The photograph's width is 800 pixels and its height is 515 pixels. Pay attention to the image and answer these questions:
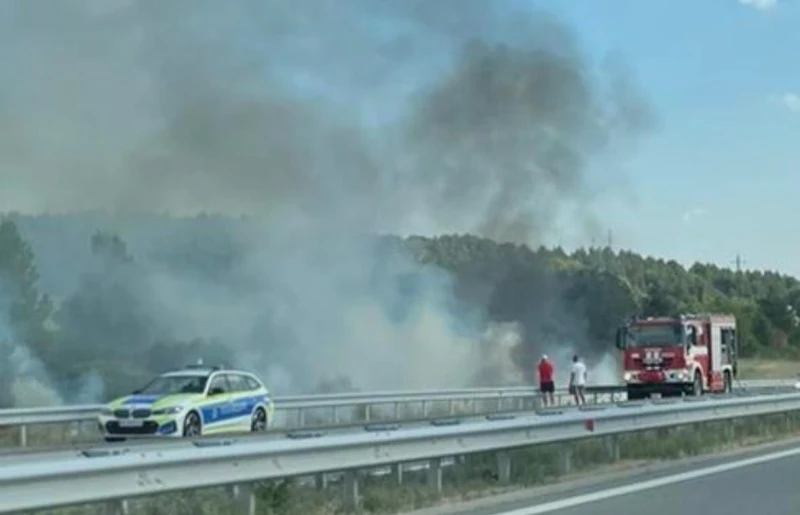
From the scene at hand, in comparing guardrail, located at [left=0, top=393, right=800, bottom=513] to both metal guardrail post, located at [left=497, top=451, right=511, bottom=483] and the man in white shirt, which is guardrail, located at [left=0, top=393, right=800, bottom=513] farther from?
the man in white shirt

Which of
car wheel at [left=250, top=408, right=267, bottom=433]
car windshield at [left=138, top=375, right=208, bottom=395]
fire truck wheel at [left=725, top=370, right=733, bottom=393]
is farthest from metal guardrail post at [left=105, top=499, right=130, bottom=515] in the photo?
fire truck wheel at [left=725, top=370, right=733, bottom=393]

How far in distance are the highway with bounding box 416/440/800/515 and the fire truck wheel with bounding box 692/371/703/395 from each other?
2285 centimetres

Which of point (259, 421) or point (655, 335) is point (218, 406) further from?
point (655, 335)

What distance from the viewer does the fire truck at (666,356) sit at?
41.8m

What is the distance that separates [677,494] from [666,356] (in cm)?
2728

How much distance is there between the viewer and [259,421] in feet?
91.8

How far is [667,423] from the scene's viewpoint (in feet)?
69.8

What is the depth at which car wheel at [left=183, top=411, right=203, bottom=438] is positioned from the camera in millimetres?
24781

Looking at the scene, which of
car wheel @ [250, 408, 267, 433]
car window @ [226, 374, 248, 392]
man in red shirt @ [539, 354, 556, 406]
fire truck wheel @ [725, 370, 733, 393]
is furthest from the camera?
fire truck wheel @ [725, 370, 733, 393]

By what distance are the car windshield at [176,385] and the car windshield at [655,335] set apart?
19615 millimetres

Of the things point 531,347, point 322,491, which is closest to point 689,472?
point 322,491

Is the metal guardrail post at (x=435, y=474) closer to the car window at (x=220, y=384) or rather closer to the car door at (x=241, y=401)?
the car window at (x=220, y=384)

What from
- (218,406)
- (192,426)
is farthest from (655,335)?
(192,426)

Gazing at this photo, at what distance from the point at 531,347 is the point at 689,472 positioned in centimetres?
5448
